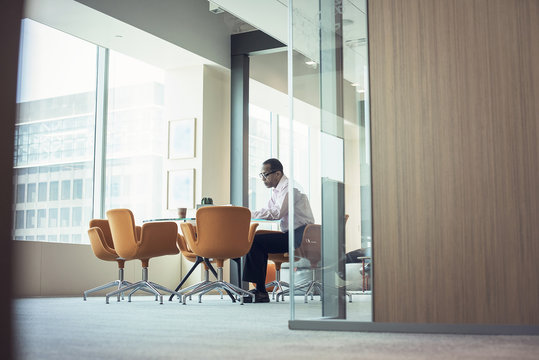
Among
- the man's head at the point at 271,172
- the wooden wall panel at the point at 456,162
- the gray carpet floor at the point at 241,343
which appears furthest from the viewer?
the man's head at the point at 271,172

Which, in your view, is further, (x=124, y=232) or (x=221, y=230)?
(x=124, y=232)

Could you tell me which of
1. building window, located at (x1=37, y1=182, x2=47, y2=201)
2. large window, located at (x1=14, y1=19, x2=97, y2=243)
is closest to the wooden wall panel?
large window, located at (x1=14, y1=19, x2=97, y2=243)

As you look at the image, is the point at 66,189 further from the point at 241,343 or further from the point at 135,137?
the point at 241,343

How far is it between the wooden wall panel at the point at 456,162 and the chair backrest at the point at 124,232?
3.72m

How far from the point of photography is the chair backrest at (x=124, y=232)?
20.5ft

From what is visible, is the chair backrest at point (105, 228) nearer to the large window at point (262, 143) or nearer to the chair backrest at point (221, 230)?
the chair backrest at point (221, 230)

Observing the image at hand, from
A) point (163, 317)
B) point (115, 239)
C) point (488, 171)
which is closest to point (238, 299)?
point (115, 239)

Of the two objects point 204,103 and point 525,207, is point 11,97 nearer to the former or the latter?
point 525,207

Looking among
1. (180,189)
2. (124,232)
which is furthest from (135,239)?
(180,189)

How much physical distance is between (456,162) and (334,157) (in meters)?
0.64

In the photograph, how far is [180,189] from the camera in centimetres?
948

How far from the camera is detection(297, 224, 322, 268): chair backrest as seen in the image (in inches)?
129

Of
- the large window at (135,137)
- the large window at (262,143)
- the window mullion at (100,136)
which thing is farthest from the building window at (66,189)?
the large window at (262,143)

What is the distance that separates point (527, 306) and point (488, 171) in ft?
2.00
